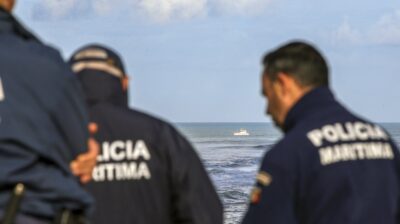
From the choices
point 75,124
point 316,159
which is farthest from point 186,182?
point 75,124

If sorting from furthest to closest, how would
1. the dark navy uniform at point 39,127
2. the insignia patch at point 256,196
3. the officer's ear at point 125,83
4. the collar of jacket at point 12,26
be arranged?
1. the officer's ear at point 125,83
2. the insignia patch at point 256,196
3. the collar of jacket at point 12,26
4. the dark navy uniform at point 39,127

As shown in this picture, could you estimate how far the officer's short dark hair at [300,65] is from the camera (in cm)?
416

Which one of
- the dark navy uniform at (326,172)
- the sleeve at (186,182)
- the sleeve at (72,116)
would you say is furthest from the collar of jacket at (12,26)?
the sleeve at (186,182)

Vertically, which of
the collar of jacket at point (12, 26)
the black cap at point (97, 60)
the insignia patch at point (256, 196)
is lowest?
the insignia patch at point (256, 196)

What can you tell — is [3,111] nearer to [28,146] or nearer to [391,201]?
[28,146]

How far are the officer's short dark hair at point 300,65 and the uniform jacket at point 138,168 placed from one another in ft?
2.73

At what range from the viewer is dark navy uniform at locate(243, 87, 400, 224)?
13.1 ft

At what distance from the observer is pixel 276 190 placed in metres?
4.00

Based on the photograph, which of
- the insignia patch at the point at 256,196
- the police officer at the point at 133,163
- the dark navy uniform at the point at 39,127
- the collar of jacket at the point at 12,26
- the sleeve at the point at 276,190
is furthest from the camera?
the police officer at the point at 133,163

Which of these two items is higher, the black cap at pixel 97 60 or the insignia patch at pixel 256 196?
the black cap at pixel 97 60

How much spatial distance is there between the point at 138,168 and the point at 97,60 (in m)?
0.56

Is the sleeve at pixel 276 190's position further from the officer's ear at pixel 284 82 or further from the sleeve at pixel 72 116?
the sleeve at pixel 72 116

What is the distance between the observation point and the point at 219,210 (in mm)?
5125

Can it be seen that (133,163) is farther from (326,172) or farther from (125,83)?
(326,172)
